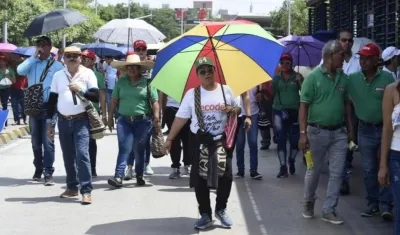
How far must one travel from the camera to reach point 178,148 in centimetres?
1080

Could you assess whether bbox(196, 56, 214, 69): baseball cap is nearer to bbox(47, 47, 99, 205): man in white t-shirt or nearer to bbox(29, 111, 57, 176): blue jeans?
bbox(47, 47, 99, 205): man in white t-shirt

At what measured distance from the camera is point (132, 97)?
9.79 m

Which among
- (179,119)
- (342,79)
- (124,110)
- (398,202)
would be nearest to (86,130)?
(124,110)

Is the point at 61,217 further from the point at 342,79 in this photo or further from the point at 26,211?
the point at 342,79

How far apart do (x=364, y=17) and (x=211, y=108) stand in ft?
25.4

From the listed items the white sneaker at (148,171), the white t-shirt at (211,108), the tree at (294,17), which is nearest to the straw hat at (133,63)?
the white sneaker at (148,171)

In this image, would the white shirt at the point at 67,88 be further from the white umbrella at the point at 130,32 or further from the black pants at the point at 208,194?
the white umbrella at the point at 130,32

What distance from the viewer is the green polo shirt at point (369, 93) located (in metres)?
7.67

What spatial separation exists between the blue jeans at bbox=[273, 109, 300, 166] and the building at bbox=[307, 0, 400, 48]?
204 cm

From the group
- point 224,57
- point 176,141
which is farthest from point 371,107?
point 176,141

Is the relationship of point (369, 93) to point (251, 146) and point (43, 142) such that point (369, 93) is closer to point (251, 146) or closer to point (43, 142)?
point (251, 146)

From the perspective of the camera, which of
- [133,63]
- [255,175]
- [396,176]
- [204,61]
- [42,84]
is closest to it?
[396,176]

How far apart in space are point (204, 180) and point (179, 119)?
2.13 ft

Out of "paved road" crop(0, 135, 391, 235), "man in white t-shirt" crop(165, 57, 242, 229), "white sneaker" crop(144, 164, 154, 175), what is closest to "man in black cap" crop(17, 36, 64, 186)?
"paved road" crop(0, 135, 391, 235)
